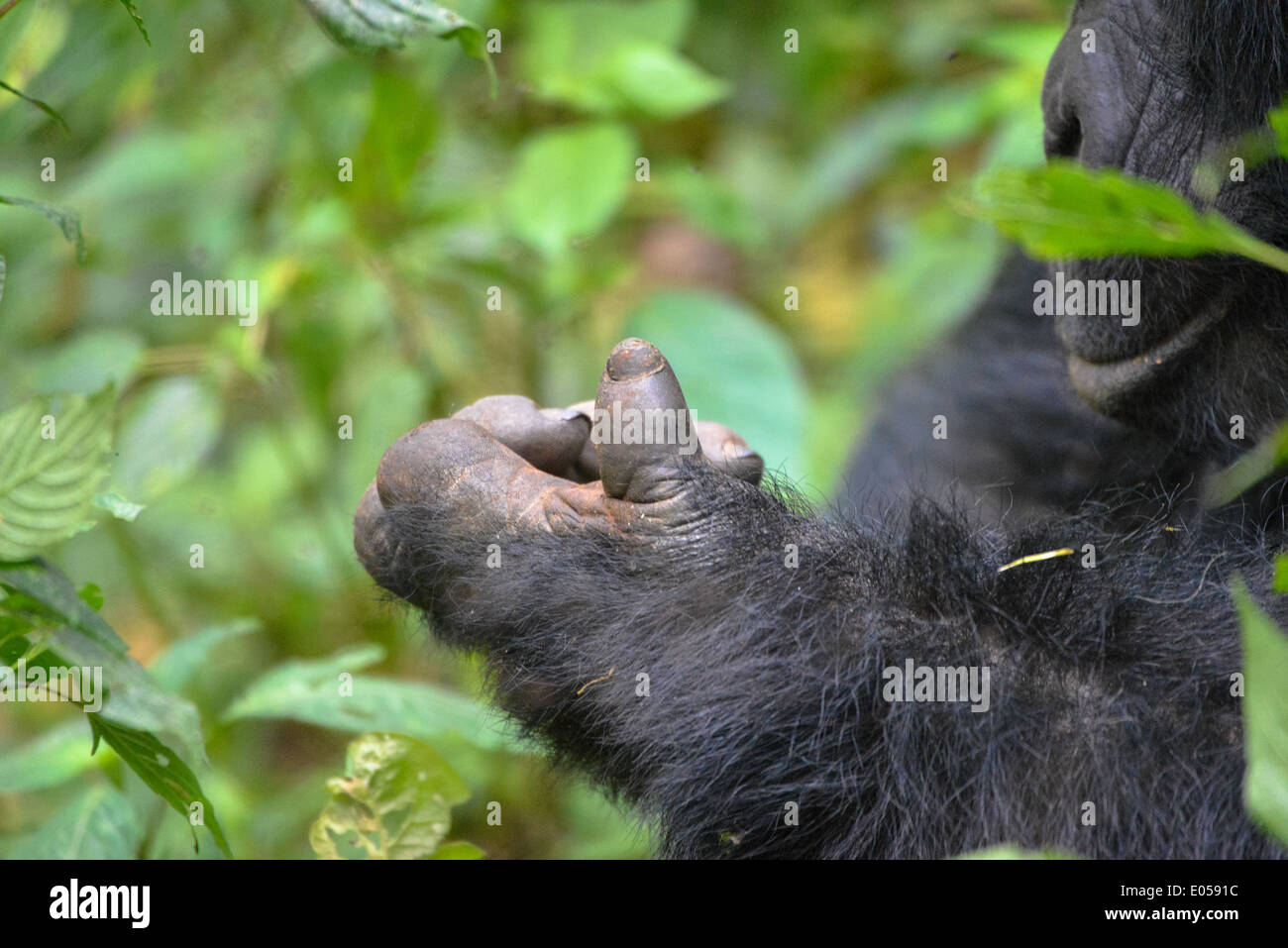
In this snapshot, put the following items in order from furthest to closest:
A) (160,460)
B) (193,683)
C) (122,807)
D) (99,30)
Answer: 1. (193,683)
2. (160,460)
3. (99,30)
4. (122,807)

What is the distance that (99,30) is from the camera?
1.93 metres

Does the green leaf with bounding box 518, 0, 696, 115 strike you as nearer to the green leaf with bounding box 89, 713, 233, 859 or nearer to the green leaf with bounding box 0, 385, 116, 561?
the green leaf with bounding box 0, 385, 116, 561

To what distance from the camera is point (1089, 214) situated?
2.56 feet

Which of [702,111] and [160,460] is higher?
[702,111]

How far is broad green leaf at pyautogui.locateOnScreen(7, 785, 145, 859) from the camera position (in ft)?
Result: 4.58

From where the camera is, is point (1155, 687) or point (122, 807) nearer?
point (1155, 687)

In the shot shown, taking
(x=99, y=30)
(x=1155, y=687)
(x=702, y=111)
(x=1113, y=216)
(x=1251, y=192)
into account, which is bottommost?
(x=1155, y=687)

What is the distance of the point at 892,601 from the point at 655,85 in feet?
4.84

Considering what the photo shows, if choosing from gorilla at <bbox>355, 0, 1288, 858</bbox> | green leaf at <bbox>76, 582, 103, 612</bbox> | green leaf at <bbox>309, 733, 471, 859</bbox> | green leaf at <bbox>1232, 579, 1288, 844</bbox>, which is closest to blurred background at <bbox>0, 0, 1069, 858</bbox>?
green leaf at <bbox>309, 733, 471, 859</bbox>

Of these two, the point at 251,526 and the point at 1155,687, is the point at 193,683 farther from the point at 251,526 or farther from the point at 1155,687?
the point at 1155,687

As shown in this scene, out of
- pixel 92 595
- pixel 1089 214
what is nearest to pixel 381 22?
pixel 92 595
